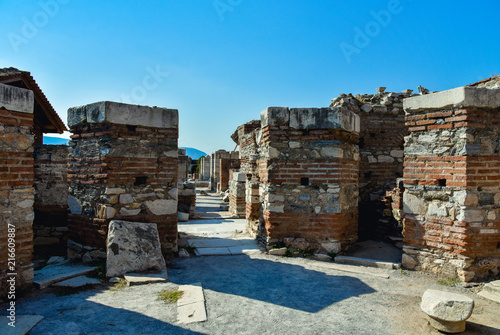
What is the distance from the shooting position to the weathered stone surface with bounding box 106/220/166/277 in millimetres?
4289

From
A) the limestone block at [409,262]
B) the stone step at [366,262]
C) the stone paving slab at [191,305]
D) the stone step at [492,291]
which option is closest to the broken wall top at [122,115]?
the stone paving slab at [191,305]

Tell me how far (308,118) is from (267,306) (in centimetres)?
325

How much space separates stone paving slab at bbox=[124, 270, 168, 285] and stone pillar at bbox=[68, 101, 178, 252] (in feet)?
3.41

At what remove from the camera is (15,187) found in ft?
12.1

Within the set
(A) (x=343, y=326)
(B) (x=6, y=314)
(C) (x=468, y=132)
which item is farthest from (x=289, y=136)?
(B) (x=6, y=314)

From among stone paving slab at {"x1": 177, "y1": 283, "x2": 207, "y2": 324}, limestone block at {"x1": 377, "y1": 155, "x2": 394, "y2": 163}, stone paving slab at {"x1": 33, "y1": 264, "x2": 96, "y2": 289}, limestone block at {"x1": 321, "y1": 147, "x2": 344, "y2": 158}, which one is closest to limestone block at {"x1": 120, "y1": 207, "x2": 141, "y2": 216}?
stone paving slab at {"x1": 33, "y1": 264, "x2": 96, "y2": 289}

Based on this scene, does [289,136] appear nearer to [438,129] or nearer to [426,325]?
[438,129]

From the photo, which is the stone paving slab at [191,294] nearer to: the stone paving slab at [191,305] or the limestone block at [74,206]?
the stone paving slab at [191,305]

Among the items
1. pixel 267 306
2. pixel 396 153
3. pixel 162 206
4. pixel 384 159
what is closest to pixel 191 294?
pixel 267 306

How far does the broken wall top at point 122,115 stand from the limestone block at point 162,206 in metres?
1.28

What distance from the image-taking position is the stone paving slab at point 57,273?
156 inches

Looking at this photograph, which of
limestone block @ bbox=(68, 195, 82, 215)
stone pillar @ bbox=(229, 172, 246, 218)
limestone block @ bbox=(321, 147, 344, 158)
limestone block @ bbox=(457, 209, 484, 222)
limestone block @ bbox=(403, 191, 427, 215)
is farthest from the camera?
stone pillar @ bbox=(229, 172, 246, 218)

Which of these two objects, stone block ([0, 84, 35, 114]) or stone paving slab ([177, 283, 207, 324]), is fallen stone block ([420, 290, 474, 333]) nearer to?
stone paving slab ([177, 283, 207, 324])

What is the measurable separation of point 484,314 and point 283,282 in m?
2.31
